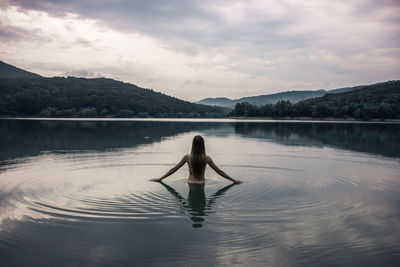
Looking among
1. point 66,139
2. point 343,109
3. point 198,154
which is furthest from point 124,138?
point 343,109

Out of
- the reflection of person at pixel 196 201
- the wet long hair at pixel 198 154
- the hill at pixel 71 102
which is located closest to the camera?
the reflection of person at pixel 196 201

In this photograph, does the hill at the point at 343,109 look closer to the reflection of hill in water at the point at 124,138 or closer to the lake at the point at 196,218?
the reflection of hill in water at the point at 124,138

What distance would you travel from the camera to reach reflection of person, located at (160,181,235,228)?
7.95 m

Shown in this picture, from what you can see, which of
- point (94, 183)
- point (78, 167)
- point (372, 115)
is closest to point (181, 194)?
point (94, 183)

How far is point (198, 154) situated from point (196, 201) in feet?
6.08

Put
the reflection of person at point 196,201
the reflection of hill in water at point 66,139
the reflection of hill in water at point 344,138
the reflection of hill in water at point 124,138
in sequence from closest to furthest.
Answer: the reflection of person at point 196,201
the reflection of hill in water at point 66,139
the reflection of hill in water at point 124,138
the reflection of hill in water at point 344,138

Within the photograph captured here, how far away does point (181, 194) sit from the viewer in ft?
33.0

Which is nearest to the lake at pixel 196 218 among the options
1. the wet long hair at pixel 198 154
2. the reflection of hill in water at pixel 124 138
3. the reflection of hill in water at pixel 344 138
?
the wet long hair at pixel 198 154

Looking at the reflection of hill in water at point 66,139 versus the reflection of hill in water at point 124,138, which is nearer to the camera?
the reflection of hill in water at point 66,139

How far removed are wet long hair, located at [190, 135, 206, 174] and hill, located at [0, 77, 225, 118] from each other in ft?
451

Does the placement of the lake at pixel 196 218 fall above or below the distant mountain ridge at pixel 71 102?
below

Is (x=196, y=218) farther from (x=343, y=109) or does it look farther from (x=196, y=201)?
(x=343, y=109)

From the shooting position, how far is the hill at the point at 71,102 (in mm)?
131875

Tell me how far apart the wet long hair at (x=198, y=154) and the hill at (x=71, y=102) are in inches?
5408
